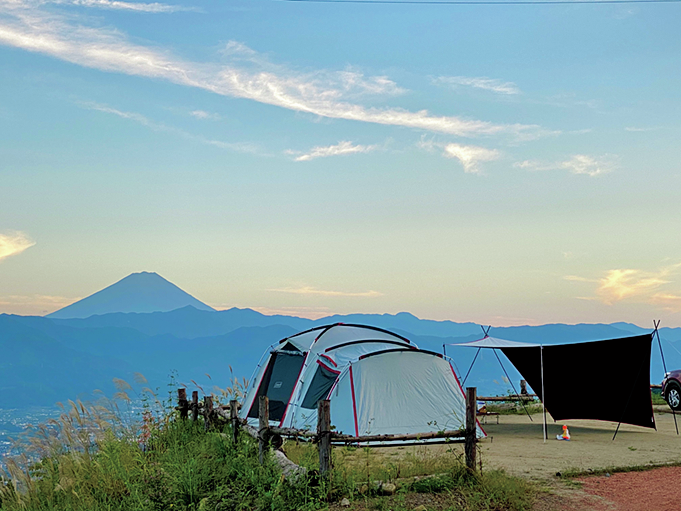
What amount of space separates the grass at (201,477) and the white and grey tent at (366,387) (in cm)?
71

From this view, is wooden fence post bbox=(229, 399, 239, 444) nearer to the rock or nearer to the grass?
the grass

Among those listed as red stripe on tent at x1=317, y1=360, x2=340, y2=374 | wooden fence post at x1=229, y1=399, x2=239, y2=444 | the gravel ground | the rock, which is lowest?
the gravel ground

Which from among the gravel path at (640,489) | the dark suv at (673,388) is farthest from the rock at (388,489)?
the dark suv at (673,388)

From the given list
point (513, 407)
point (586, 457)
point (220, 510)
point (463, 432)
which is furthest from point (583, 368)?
point (220, 510)

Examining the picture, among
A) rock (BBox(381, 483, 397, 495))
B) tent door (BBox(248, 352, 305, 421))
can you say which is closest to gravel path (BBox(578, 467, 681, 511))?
rock (BBox(381, 483, 397, 495))

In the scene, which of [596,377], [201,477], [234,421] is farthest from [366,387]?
[596,377]

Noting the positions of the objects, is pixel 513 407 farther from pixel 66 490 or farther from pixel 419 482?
pixel 66 490

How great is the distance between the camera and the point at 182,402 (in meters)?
15.5

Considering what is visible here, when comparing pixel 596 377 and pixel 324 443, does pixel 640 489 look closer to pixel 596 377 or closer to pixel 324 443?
pixel 324 443

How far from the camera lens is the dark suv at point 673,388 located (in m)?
18.4

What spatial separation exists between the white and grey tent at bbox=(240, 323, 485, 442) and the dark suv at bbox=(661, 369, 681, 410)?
8.79 m

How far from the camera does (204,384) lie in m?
16.3

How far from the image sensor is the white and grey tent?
42.3ft

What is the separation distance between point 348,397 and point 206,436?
3.27 m
